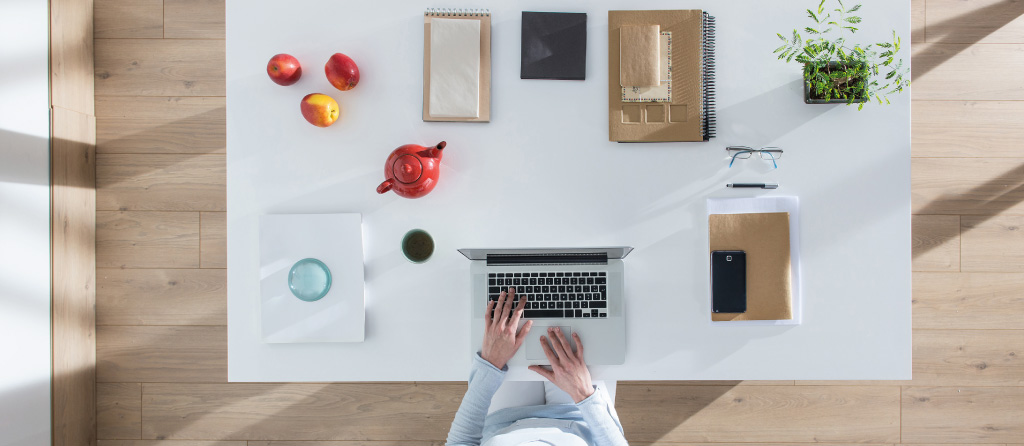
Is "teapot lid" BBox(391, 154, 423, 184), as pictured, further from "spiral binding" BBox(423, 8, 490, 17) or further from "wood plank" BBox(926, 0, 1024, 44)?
"wood plank" BBox(926, 0, 1024, 44)

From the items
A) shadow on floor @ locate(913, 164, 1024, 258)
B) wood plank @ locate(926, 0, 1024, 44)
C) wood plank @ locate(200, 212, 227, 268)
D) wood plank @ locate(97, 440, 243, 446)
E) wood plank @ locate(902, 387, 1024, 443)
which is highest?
wood plank @ locate(926, 0, 1024, 44)

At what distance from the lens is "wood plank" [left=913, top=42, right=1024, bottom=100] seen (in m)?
1.67

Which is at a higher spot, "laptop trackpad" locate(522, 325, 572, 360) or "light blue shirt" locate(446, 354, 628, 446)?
"laptop trackpad" locate(522, 325, 572, 360)

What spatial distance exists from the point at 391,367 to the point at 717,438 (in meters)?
1.21

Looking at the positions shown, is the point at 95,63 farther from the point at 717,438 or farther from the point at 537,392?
the point at 717,438

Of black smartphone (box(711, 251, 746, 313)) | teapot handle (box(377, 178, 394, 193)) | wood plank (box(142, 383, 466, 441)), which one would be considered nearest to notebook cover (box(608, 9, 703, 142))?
black smartphone (box(711, 251, 746, 313))

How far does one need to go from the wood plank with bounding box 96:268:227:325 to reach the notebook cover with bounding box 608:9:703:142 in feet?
4.64

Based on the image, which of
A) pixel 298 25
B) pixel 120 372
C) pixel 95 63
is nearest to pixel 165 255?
pixel 120 372

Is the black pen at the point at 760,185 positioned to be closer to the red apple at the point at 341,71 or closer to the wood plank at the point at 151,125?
the red apple at the point at 341,71

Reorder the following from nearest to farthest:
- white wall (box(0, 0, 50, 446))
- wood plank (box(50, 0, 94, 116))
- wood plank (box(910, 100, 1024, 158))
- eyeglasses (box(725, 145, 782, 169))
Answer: eyeglasses (box(725, 145, 782, 169)) → white wall (box(0, 0, 50, 446)) → wood plank (box(50, 0, 94, 116)) → wood plank (box(910, 100, 1024, 158))

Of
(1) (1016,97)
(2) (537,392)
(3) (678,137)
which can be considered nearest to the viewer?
(3) (678,137)

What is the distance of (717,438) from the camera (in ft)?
5.67

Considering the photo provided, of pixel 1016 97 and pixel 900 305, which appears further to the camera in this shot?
pixel 1016 97

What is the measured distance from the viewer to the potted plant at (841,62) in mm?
1039
